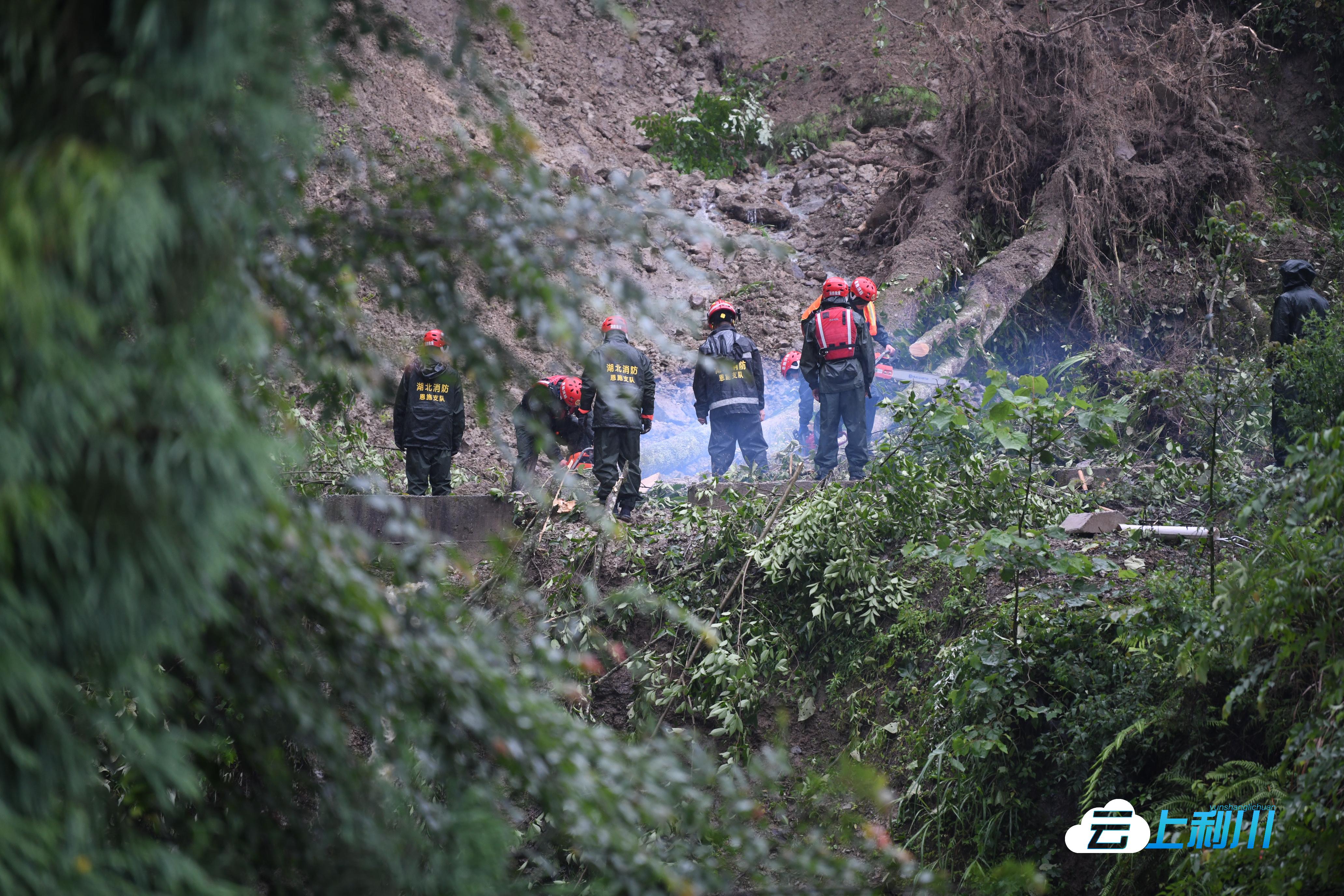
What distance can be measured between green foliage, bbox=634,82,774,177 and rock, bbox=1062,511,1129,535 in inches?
461

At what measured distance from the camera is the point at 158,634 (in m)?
1.54

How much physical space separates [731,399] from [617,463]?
169 centimetres

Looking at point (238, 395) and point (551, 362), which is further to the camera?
point (551, 362)

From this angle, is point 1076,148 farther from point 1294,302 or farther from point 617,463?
point 617,463

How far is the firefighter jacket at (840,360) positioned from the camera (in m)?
9.21

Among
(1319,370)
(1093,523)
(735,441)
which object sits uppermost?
(1319,370)

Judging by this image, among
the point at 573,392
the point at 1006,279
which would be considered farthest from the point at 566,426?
the point at 1006,279

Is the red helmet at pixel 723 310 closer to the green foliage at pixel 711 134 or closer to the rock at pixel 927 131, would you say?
the rock at pixel 927 131

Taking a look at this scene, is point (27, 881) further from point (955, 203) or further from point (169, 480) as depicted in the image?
point (955, 203)

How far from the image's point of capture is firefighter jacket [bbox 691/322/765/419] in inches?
387

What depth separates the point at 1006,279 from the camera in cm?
1212

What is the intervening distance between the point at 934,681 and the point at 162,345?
198 inches

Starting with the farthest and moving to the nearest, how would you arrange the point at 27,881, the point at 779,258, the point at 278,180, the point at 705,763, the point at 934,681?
the point at 934,681 < the point at 779,258 < the point at 705,763 < the point at 278,180 < the point at 27,881

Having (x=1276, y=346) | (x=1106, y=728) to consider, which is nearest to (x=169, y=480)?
(x=1106, y=728)
